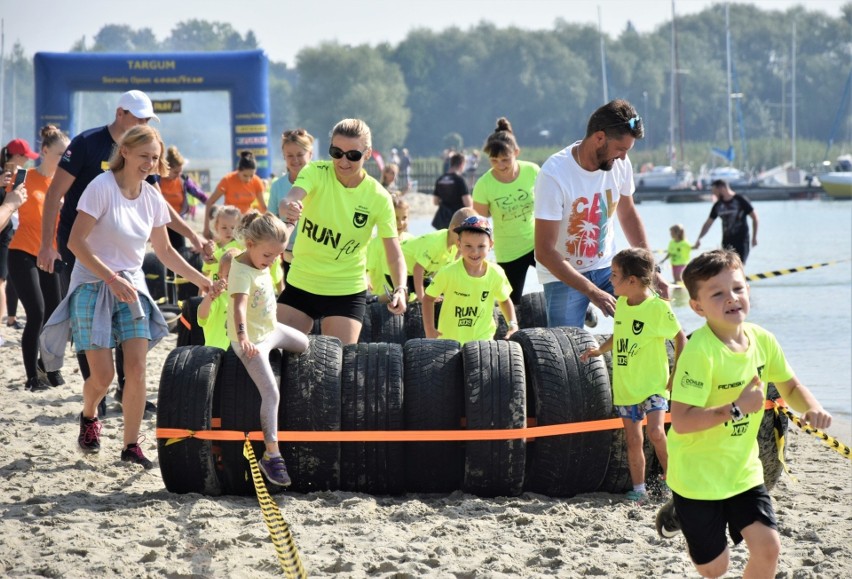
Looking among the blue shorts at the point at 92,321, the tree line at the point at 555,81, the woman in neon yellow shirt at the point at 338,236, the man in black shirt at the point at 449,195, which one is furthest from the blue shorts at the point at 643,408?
the tree line at the point at 555,81

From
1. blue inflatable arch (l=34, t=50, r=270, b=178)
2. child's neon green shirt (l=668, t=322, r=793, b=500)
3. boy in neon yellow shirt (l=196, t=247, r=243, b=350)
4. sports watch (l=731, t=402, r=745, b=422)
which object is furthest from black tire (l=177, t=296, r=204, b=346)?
blue inflatable arch (l=34, t=50, r=270, b=178)

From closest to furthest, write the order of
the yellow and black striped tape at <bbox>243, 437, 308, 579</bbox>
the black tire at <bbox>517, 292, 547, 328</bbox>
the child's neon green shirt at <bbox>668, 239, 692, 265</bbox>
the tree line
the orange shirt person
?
the yellow and black striped tape at <bbox>243, 437, 308, 579</bbox> < the black tire at <bbox>517, 292, 547, 328</bbox> < the orange shirt person < the child's neon green shirt at <bbox>668, 239, 692, 265</bbox> < the tree line

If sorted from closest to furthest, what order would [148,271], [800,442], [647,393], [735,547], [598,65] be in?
[735,547], [647,393], [800,442], [148,271], [598,65]

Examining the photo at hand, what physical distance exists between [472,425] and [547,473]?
483 millimetres

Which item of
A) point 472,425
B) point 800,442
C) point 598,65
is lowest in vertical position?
point 800,442

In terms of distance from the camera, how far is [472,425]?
244 inches

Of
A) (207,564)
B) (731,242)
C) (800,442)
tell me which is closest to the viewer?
(207,564)

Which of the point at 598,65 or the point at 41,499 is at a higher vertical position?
the point at 598,65

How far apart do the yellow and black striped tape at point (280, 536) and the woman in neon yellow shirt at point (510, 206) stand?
12.3ft

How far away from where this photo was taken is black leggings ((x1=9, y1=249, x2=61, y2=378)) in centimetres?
922

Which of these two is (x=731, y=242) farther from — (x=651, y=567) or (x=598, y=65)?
(x=598, y=65)

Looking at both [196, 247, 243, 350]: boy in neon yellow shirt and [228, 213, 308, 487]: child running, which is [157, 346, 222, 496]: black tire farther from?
[196, 247, 243, 350]: boy in neon yellow shirt

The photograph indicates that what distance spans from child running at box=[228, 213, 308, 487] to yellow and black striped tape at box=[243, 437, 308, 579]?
28 centimetres

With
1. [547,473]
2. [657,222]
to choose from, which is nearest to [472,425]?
[547,473]
